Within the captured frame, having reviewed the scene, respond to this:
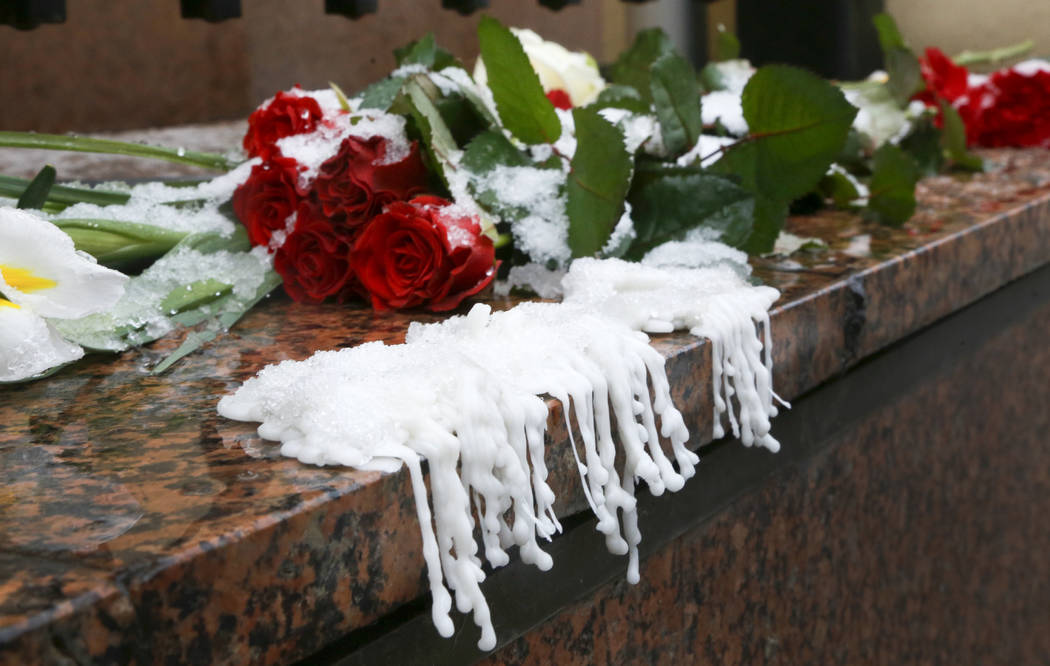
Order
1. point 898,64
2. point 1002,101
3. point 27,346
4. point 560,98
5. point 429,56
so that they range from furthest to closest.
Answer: point 1002,101, point 898,64, point 560,98, point 429,56, point 27,346

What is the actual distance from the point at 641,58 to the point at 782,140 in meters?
0.45

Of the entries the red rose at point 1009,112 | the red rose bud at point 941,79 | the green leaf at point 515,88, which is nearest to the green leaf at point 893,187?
the green leaf at point 515,88

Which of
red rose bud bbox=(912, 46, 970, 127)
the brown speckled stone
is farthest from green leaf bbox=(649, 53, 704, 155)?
red rose bud bbox=(912, 46, 970, 127)

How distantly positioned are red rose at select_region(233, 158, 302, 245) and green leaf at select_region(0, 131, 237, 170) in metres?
0.11

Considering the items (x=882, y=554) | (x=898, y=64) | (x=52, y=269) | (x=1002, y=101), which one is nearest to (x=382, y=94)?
(x=52, y=269)

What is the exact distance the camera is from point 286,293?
2.96 feet

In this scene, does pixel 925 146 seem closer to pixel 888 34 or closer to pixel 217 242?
pixel 888 34

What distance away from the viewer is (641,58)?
1.33m

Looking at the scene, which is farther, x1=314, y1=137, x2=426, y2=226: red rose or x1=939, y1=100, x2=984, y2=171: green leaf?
x1=939, y1=100, x2=984, y2=171: green leaf

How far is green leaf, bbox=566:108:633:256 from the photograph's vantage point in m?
0.79

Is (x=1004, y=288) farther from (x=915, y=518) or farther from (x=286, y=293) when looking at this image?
(x=286, y=293)

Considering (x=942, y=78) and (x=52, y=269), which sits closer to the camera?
(x=52, y=269)

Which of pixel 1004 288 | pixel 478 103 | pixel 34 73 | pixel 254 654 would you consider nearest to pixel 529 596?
pixel 254 654

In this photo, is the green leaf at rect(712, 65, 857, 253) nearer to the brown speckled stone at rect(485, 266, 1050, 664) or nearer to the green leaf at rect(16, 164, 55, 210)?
the brown speckled stone at rect(485, 266, 1050, 664)
